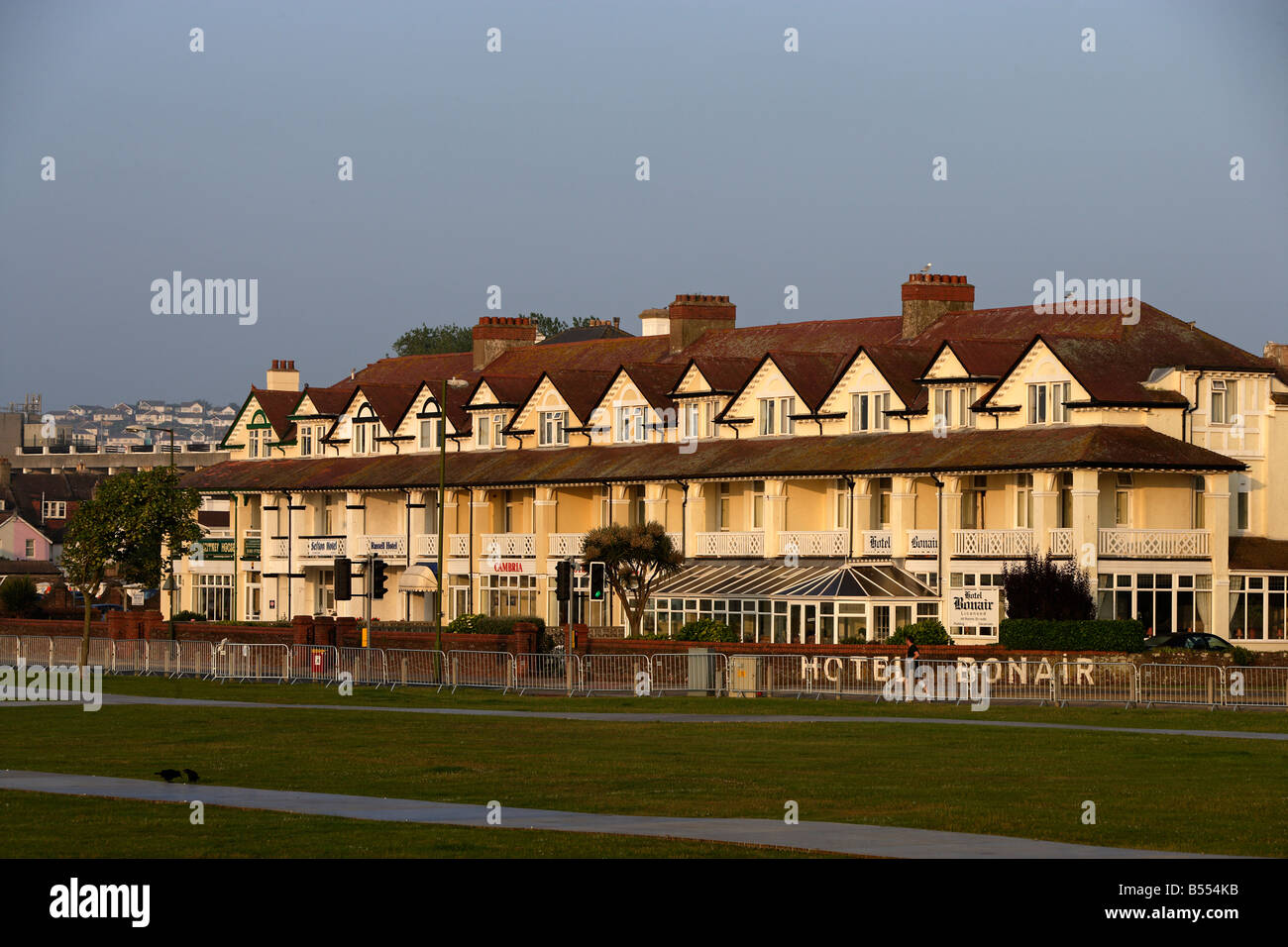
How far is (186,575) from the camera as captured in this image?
89938mm

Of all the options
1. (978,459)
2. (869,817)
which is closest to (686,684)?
(978,459)

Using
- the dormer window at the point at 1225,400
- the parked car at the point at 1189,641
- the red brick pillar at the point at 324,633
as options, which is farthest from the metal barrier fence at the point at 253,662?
the dormer window at the point at 1225,400

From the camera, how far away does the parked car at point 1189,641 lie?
54.6 meters

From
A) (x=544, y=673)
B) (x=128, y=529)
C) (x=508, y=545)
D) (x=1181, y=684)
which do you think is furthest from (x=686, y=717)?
(x=508, y=545)

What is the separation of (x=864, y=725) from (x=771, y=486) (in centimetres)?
2935

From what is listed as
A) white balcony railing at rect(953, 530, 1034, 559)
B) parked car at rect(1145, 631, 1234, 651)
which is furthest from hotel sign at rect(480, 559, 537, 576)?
parked car at rect(1145, 631, 1234, 651)

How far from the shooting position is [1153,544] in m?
58.4

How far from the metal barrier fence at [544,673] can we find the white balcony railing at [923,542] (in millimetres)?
14937

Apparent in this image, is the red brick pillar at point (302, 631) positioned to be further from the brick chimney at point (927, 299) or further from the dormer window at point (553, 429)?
the brick chimney at point (927, 299)

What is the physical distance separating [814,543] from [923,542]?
4.32 m

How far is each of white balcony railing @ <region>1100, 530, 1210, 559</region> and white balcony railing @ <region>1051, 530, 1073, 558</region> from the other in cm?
86

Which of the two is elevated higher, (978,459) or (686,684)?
(978,459)

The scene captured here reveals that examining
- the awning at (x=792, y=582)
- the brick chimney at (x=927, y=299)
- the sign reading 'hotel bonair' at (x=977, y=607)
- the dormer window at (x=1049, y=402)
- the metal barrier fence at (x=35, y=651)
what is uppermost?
the brick chimney at (x=927, y=299)
